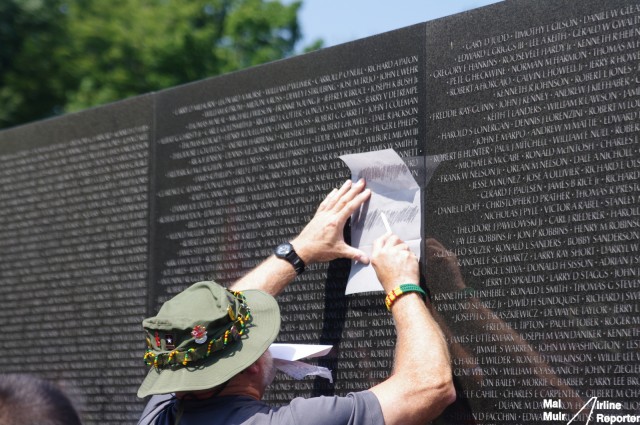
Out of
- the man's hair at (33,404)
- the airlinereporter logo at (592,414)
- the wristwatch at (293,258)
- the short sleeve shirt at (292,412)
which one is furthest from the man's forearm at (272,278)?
the man's hair at (33,404)

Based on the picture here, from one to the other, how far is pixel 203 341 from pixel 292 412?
13.8 inches

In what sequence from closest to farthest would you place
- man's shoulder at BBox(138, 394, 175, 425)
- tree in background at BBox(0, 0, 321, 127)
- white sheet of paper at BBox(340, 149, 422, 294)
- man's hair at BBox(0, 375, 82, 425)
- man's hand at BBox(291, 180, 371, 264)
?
man's hair at BBox(0, 375, 82, 425), man's shoulder at BBox(138, 394, 175, 425), white sheet of paper at BBox(340, 149, 422, 294), man's hand at BBox(291, 180, 371, 264), tree in background at BBox(0, 0, 321, 127)

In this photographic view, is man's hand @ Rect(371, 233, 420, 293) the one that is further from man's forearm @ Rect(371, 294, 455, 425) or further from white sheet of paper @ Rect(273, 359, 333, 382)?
white sheet of paper @ Rect(273, 359, 333, 382)

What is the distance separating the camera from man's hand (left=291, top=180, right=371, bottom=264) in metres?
3.86

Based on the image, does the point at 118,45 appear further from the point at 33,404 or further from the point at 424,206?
the point at 33,404

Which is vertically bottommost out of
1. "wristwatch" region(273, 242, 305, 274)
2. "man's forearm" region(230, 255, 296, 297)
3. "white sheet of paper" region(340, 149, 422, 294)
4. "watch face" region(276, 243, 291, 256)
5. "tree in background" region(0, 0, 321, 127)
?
"man's forearm" region(230, 255, 296, 297)

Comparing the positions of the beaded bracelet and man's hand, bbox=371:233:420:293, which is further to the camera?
man's hand, bbox=371:233:420:293

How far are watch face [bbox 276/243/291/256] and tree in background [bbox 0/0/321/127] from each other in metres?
11.1

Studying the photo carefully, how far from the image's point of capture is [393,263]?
354 cm

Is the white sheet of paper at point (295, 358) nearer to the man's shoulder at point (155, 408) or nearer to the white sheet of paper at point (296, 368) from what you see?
the white sheet of paper at point (296, 368)

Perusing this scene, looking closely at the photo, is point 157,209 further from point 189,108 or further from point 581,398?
point 581,398

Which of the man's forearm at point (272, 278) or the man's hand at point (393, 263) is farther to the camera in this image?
the man's forearm at point (272, 278)

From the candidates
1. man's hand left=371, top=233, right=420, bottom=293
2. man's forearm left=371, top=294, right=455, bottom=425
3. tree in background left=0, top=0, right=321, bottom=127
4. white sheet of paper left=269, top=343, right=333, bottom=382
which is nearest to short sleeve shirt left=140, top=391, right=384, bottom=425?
man's forearm left=371, top=294, right=455, bottom=425

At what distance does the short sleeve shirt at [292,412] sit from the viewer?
9.55 ft
